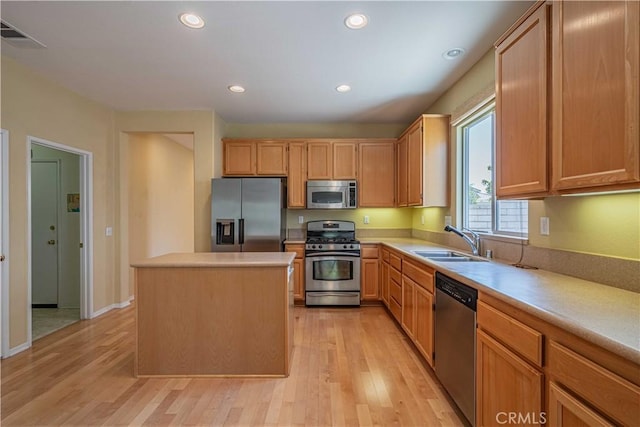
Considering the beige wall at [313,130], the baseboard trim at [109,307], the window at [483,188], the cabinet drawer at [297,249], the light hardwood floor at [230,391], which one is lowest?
the light hardwood floor at [230,391]

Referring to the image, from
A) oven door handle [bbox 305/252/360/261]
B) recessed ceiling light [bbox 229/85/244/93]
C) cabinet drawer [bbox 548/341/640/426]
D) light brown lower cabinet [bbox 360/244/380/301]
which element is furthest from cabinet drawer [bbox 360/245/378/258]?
cabinet drawer [bbox 548/341/640/426]

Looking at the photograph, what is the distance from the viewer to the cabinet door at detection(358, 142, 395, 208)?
172 inches

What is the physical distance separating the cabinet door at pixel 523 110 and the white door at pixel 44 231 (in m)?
5.13

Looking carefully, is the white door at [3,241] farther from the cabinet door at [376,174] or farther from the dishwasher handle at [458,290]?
the cabinet door at [376,174]

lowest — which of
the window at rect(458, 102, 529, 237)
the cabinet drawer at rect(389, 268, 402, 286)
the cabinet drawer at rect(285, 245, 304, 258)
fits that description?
the cabinet drawer at rect(389, 268, 402, 286)

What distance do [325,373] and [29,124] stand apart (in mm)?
3631

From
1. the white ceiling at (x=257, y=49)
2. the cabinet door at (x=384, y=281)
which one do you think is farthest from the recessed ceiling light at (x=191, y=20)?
the cabinet door at (x=384, y=281)

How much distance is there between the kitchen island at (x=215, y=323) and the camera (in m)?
2.23

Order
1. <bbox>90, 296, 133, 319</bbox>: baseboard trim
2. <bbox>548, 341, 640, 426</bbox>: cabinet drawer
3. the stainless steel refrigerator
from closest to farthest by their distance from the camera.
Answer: <bbox>548, 341, 640, 426</bbox>: cabinet drawer < <bbox>90, 296, 133, 319</bbox>: baseboard trim < the stainless steel refrigerator

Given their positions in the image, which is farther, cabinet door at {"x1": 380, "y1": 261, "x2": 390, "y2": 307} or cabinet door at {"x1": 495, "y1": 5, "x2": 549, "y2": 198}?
cabinet door at {"x1": 380, "y1": 261, "x2": 390, "y2": 307}

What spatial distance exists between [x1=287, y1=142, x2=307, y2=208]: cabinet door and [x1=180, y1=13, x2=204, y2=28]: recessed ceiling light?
230 centimetres

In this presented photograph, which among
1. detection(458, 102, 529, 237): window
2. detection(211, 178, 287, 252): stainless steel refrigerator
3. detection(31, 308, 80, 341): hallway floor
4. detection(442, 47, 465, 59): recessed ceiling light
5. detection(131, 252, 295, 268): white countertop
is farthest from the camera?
detection(211, 178, 287, 252): stainless steel refrigerator

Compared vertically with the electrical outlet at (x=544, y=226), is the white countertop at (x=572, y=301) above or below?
below

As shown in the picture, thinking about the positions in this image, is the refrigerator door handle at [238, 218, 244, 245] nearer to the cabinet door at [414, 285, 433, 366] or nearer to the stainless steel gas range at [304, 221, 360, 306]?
the stainless steel gas range at [304, 221, 360, 306]
